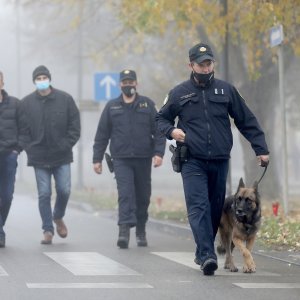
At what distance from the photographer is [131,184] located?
13195 millimetres

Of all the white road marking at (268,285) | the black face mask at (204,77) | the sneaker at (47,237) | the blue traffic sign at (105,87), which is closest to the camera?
the white road marking at (268,285)

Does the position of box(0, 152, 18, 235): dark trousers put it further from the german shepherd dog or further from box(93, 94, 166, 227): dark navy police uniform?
the german shepherd dog

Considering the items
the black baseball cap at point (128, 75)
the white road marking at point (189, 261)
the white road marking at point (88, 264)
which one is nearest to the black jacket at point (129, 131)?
the black baseball cap at point (128, 75)

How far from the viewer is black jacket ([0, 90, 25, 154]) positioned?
13422 millimetres

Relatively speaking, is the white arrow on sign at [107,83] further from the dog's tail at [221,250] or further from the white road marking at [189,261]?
the dog's tail at [221,250]

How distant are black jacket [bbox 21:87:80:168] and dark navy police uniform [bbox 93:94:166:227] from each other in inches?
21.0

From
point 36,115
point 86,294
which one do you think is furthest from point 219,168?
point 36,115

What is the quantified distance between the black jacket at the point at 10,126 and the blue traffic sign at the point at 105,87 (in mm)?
11236

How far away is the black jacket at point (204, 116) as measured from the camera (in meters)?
10.2

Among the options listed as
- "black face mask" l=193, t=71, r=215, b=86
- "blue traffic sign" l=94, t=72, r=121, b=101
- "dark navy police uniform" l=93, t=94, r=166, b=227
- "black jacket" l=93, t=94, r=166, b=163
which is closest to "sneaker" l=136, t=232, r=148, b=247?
"dark navy police uniform" l=93, t=94, r=166, b=227

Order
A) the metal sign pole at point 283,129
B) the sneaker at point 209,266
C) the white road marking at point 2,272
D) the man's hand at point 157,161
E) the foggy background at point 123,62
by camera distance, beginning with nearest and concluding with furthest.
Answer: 1. the sneaker at point 209,266
2. the white road marking at point 2,272
3. the man's hand at point 157,161
4. the metal sign pole at point 283,129
5. the foggy background at point 123,62

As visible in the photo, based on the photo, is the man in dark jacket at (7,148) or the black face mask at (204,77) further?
the man in dark jacket at (7,148)

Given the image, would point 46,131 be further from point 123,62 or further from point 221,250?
point 123,62

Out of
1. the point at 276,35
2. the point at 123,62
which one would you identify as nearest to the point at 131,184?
the point at 276,35
